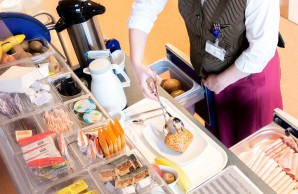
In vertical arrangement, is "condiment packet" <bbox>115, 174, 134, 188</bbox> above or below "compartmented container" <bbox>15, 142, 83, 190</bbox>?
below

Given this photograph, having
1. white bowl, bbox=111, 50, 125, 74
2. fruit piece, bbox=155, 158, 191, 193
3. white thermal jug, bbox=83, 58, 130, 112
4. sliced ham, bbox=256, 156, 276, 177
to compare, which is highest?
white thermal jug, bbox=83, 58, 130, 112

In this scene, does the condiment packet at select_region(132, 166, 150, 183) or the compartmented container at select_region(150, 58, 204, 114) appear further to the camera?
the compartmented container at select_region(150, 58, 204, 114)

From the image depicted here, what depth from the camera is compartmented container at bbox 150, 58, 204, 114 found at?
151cm

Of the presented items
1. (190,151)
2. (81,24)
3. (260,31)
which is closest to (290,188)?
(190,151)

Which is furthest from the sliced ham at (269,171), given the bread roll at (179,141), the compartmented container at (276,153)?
the bread roll at (179,141)

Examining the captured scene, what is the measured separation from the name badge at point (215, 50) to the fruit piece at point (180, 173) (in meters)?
0.55

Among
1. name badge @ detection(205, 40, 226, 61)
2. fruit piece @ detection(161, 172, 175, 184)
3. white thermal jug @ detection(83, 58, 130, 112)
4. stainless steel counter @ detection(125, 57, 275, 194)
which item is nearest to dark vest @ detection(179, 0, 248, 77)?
name badge @ detection(205, 40, 226, 61)

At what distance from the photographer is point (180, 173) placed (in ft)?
3.55

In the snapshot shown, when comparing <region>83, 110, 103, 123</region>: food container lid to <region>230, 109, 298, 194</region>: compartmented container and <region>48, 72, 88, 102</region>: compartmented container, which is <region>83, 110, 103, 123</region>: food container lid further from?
<region>230, 109, 298, 194</region>: compartmented container

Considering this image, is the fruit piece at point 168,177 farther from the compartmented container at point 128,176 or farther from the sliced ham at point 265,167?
the sliced ham at point 265,167

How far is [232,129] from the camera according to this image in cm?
179

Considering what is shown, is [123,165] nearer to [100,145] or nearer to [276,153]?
[100,145]

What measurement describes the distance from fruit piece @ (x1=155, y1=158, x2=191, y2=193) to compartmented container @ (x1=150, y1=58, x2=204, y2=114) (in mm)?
413

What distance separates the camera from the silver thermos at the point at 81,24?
4.83 feet
